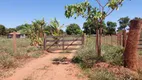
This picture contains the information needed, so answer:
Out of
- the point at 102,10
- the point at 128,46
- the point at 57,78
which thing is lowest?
the point at 57,78

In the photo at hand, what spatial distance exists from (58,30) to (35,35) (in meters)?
3.06

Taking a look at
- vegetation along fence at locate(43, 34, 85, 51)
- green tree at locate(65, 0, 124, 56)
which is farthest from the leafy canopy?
vegetation along fence at locate(43, 34, 85, 51)

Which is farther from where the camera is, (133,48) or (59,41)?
(59,41)

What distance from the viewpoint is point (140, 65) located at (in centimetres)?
952

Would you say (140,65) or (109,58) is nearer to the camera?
(140,65)

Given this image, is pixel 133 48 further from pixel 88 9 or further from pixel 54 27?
pixel 54 27

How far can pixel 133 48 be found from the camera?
9.15m

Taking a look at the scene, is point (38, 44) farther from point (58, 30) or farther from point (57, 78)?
point (57, 78)

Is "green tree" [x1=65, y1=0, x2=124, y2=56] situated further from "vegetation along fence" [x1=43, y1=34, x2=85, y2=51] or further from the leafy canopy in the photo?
"vegetation along fence" [x1=43, y1=34, x2=85, y2=51]

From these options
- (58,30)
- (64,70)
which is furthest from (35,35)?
(64,70)

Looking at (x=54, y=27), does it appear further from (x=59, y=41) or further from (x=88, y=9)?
(x=88, y=9)

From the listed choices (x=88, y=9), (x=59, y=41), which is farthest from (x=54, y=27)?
(x=88, y=9)

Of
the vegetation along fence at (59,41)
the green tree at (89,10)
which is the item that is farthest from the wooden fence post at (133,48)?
the vegetation along fence at (59,41)

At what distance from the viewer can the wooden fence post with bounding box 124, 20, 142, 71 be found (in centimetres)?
907
